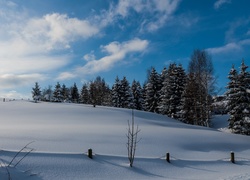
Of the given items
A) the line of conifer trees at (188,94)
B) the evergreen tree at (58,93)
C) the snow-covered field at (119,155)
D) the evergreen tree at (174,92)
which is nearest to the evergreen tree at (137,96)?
the line of conifer trees at (188,94)

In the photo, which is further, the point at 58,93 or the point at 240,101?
the point at 58,93

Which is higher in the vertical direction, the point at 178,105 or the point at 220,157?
the point at 178,105

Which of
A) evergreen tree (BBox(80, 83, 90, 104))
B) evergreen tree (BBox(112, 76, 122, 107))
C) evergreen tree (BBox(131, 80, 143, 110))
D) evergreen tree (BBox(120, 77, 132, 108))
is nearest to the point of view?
evergreen tree (BBox(120, 77, 132, 108))

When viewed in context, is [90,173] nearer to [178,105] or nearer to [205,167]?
[205,167]

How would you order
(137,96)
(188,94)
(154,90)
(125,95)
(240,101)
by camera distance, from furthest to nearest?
(137,96) → (125,95) → (154,90) → (188,94) → (240,101)

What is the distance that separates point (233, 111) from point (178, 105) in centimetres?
1242

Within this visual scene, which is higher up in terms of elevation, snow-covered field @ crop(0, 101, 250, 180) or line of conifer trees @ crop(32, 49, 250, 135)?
line of conifer trees @ crop(32, 49, 250, 135)

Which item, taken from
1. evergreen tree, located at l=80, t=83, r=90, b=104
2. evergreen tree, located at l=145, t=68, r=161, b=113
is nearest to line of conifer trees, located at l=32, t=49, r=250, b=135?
evergreen tree, located at l=145, t=68, r=161, b=113

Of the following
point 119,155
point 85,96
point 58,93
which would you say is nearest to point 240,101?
point 119,155

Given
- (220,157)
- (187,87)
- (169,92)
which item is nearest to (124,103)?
(169,92)

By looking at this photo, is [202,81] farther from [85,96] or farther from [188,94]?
[85,96]

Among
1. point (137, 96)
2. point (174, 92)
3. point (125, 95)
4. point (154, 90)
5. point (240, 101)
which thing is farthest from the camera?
point (137, 96)

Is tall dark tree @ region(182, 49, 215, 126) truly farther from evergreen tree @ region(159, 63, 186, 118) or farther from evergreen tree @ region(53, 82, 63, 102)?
evergreen tree @ region(53, 82, 63, 102)

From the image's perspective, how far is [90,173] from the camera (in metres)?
12.7
